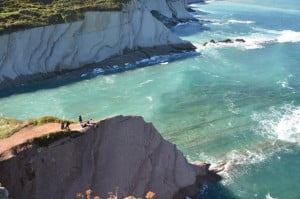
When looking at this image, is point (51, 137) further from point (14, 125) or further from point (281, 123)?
point (281, 123)

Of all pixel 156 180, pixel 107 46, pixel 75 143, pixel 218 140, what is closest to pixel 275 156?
pixel 218 140

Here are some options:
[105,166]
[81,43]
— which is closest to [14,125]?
[105,166]

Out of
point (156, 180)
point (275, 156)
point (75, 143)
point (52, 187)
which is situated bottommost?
point (275, 156)

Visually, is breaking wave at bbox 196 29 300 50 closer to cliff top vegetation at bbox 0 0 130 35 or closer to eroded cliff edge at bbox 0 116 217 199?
cliff top vegetation at bbox 0 0 130 35

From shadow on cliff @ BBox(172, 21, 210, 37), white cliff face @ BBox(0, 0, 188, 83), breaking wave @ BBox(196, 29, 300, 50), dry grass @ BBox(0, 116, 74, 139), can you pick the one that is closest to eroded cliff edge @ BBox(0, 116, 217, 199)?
dry grass @ BBox(0, 116, 74, 139)

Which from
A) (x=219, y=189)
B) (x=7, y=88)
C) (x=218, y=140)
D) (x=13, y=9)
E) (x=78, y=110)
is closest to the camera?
(x=219, y=189)

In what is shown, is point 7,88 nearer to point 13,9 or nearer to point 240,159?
point 13,9

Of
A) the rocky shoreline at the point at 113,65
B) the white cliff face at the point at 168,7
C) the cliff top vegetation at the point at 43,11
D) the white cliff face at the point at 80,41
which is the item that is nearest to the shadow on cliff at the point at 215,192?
the rocky shoreline at the point at 113,65
